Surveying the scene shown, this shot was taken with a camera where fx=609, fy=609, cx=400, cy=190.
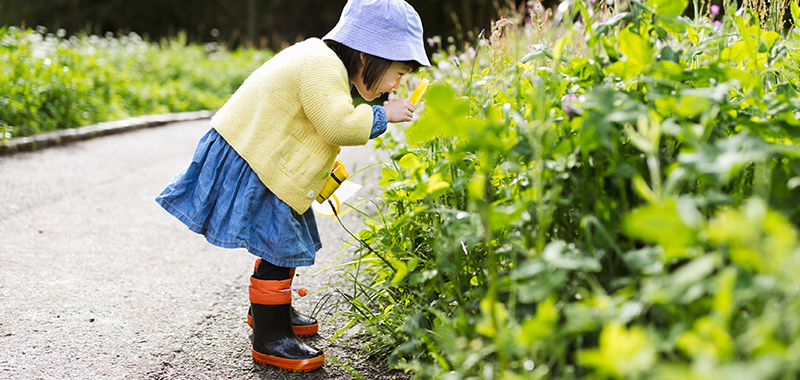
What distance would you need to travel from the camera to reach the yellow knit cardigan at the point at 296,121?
1751 millimetres

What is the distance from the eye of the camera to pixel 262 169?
1.84 m

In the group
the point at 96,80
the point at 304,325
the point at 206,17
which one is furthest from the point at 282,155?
→ the point at 206,17

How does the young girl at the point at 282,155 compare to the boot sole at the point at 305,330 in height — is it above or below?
above

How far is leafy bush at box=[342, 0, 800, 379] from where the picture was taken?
790 millimetres

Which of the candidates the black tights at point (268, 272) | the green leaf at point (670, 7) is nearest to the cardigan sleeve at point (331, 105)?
the black tights at point (268, 272)

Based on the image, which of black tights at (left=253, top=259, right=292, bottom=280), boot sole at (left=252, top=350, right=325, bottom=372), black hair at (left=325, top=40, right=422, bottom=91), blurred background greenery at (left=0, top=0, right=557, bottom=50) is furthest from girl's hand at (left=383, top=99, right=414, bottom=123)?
blurred background greenery at (left=0, top=0, right=557, bottom=50)

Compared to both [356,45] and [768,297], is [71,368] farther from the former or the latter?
[768,297]

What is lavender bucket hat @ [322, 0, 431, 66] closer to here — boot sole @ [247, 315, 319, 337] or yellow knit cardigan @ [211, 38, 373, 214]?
yellow knit cardigan @ [211, 38, 373, 214]

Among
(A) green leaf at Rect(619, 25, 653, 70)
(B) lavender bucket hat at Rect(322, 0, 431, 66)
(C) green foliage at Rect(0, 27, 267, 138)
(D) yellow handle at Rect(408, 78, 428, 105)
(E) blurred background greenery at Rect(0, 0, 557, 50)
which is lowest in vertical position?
(E) blurred background greenery at Rect(0, 0, 557, 50)

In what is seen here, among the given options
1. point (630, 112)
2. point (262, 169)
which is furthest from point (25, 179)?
point (630, 112)

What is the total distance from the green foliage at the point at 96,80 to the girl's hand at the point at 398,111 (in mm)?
4346

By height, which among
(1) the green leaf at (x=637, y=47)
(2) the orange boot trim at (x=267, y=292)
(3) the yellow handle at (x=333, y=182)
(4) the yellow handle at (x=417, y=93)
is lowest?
(2) the orange boot trim at (x=267, y=292)

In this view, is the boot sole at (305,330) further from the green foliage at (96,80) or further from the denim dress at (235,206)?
the green foliage at (96,80)

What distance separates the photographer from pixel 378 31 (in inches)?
72.5
